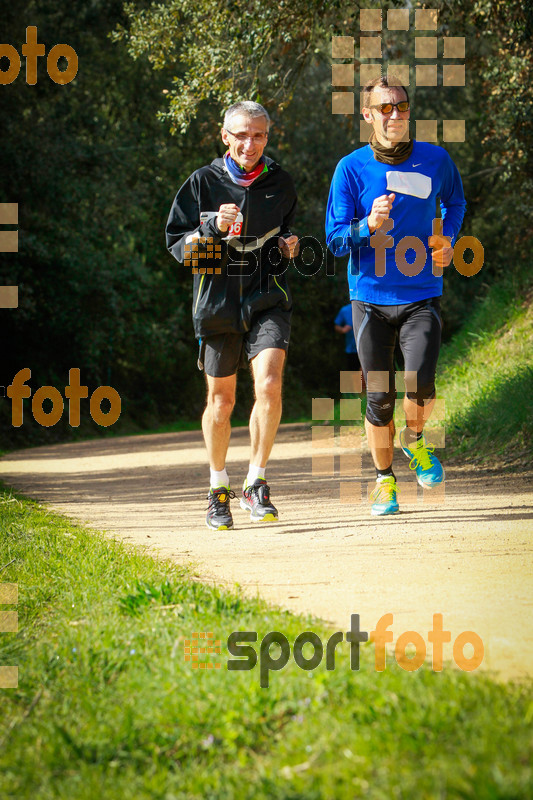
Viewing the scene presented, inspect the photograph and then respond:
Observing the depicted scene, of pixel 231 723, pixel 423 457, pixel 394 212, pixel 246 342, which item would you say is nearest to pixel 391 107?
pixel 394 212

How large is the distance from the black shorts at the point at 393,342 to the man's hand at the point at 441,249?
28 cm

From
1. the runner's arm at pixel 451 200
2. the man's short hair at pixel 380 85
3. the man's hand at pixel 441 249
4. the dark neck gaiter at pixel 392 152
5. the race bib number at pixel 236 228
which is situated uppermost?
the man's short hair at pixel 380 85

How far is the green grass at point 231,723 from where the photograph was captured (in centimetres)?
208

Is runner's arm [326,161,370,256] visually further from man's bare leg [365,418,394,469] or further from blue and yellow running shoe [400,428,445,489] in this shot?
blue and yellow running shoe [400,428,445,489]

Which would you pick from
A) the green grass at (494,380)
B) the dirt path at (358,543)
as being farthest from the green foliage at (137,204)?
the dirt path at (358,543)

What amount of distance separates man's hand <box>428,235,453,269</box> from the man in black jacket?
2.57 feet

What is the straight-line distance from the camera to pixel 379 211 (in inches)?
207

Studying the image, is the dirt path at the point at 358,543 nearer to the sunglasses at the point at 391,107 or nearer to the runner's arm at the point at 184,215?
the runner's arm at the point at 184,215

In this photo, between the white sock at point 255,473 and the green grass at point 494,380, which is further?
the green grass at point 494,380

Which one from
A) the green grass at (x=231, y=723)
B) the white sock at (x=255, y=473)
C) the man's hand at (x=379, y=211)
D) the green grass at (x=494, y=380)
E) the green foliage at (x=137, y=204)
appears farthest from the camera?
the green foliage at (x=137, y=204)

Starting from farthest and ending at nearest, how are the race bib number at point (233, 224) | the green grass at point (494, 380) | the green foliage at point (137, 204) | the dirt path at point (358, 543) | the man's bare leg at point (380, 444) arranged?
the green foliage at point (137, 204)
the green grass at point (494, 380)
the man's bare leg at point (380, 444)
the race bib number at point (233, 224)
the dirt path at point (358, 543)

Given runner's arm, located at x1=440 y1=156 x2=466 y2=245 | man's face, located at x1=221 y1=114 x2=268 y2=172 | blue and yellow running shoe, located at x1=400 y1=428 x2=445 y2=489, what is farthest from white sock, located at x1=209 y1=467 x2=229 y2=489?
runner's arm, located at x1=440 y1=156 x2=466 y2=245

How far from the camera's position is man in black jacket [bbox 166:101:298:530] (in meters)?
5.54

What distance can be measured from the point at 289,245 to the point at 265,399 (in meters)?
0.90
